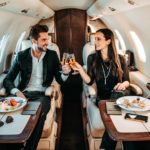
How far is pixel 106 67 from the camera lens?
3498mm

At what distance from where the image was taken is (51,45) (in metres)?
5.09

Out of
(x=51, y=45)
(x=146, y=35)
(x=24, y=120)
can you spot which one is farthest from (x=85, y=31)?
(x=24, y=120)

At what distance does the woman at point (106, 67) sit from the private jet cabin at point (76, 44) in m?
0.29

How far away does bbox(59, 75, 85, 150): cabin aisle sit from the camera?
381cm

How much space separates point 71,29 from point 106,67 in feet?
10.7

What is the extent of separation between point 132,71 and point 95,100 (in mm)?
1342

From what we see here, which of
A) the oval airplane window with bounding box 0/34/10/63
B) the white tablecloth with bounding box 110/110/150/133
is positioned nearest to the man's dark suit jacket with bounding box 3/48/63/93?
the white tablecloth with bounding box 110/110/150/133

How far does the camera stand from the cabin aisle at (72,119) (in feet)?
12.5

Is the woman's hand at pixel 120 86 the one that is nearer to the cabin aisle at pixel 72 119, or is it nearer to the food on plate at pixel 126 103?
the food on plate at pixel 126 103

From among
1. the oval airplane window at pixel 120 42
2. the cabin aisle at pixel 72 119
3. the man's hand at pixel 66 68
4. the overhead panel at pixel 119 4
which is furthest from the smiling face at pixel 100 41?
the oval airplane window at pixel 120 42

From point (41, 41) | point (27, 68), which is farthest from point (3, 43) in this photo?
point (41, 41)

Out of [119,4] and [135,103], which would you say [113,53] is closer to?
[119,4]

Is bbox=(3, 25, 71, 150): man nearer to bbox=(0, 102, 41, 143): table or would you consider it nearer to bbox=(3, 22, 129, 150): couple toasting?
bbox=(3, 22, 129, 150): couple toasting

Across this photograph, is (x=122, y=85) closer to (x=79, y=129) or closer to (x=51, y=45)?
(x=79, y=129)
